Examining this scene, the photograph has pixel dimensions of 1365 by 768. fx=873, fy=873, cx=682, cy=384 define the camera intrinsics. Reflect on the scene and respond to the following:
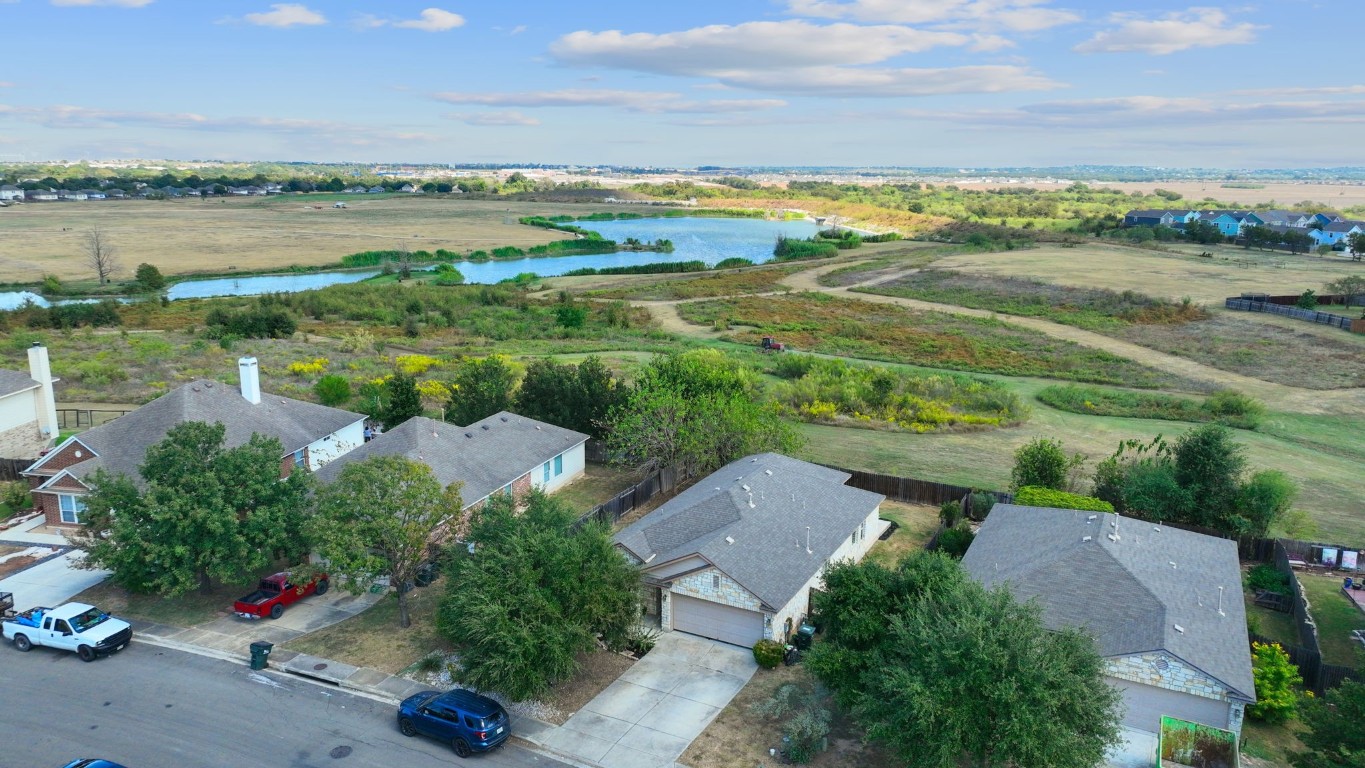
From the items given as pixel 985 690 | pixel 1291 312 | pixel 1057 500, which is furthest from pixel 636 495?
pixel 1291 312

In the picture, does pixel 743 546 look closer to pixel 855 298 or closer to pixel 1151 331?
pixel 1151 331

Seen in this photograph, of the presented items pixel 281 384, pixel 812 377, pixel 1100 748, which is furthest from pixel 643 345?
pixel 1100 748

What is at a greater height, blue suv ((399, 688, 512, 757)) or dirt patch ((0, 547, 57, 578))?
blue suv ((399, 688, 512, 757))

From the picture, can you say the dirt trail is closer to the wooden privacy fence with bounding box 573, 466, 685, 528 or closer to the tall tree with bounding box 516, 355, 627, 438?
the tall tree with bounding box 516, 355, 627, 438

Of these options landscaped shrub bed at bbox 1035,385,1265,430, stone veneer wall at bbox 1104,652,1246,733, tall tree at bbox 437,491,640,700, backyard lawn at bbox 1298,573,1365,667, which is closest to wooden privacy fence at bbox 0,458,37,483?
tall tree at bbox 437,491,640,700

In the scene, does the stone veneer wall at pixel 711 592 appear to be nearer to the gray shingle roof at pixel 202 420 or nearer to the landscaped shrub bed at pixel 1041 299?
the gray shingle roof at pixel 202 420

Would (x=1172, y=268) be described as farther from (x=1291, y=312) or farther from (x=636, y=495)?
(x=636, y=495)
